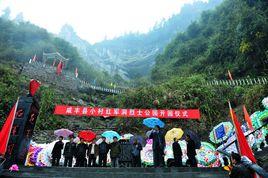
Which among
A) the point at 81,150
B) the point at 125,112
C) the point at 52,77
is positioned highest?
the point at 52,77

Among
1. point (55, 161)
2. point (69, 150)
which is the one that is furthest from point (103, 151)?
point (55, 161)

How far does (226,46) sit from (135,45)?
171 ft

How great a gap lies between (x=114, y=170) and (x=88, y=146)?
10.5 feet

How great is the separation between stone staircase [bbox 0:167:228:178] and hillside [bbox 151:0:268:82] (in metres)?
13.5

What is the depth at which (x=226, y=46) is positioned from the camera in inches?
953

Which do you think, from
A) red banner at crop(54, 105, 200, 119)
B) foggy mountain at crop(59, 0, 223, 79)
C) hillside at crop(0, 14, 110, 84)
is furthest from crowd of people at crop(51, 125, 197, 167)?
foggy mountain at crop(59, 0, 223, 79)

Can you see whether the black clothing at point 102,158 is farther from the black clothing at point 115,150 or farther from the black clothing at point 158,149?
the black clothing at point 158,149

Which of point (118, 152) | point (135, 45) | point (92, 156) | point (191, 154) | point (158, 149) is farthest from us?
point (135, 45)

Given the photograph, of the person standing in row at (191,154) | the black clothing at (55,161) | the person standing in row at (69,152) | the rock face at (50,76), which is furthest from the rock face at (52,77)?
the person standing in row at (191,154)

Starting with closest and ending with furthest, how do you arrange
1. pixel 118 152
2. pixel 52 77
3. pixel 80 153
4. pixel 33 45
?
pixel 80 153
pixel 118 152
pixel 52 77
pixel 33 45

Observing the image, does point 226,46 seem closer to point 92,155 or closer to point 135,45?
point 92,155

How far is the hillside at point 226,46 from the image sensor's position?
18.2 m

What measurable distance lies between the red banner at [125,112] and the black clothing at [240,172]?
9.29m

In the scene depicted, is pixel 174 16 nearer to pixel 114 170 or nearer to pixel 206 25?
pixel 206 25
